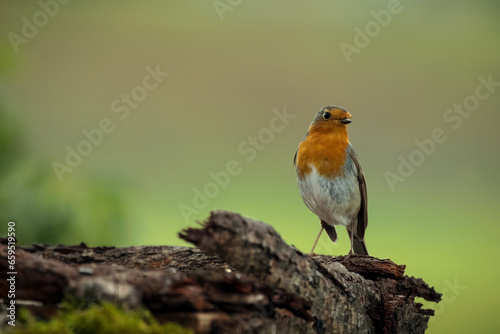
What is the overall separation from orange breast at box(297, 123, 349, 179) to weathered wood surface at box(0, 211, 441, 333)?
1.02m

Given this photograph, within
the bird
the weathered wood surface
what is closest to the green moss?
the weathered wood surface

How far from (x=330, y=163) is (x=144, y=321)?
201 cm

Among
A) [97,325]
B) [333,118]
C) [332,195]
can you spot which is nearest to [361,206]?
[332,195]

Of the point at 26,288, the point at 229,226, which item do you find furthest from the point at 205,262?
the point at 26,288

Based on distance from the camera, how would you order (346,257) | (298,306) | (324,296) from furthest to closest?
1. (346,257)
2. (324,296)
3. (298,306)

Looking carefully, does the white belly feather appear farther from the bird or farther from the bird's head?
the bird's head

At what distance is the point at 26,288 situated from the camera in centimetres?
173

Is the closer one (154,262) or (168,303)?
(168,303)

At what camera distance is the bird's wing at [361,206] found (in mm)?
3570

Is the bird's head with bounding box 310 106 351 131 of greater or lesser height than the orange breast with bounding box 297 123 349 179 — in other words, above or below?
above

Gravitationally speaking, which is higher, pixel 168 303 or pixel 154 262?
pixel 154 262

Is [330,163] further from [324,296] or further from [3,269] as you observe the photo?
[3,269]

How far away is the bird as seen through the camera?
3416mm

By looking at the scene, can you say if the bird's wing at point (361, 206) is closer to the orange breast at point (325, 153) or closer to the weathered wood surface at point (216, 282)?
the orange breast at point (325, 153)
